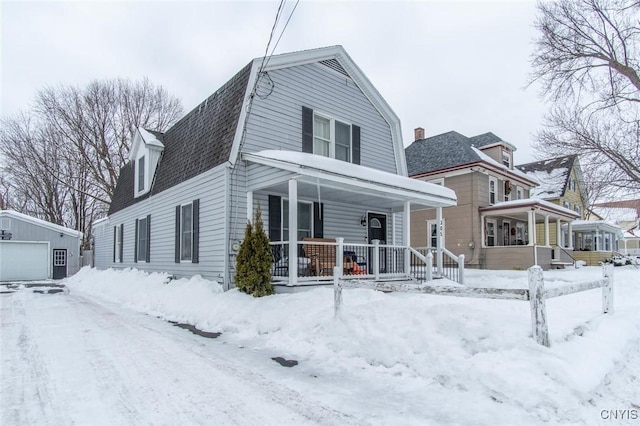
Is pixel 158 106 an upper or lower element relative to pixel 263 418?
upper

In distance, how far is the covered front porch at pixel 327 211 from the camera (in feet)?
26.3

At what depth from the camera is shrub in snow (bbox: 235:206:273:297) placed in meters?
7.96

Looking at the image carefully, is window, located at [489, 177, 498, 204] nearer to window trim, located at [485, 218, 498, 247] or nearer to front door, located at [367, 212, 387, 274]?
window trim, located at [485, 218, 498, 247]

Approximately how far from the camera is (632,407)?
3514mm

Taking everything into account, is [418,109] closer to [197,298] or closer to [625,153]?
[625,153]

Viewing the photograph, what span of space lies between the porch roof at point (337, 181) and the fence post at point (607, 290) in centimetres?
456

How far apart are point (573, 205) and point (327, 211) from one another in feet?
82.5

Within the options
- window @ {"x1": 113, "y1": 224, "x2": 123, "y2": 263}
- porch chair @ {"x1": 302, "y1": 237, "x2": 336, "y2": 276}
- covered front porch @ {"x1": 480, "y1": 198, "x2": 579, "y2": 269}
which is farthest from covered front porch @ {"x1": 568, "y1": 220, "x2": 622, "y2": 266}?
window @ {"x1": 113, "y1": 224, "x2": 123, "y2": 263}

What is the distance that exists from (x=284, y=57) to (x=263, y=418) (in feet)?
30.3

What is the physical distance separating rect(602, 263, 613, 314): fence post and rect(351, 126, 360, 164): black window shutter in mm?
7149

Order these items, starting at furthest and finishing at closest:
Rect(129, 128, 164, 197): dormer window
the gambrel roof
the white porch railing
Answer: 1. Rect(129, 128, 164, 197): dormer window
2. the gambrel roof
3. the white porch railing

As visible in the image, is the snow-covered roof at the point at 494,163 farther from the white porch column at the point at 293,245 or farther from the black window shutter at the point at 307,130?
the white porch column at the point at 293,245

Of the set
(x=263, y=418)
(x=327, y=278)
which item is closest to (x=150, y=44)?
(x=327, y=278)

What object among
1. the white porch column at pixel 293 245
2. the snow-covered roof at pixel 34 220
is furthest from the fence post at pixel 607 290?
the snow-covered roof at pixel 34 220
